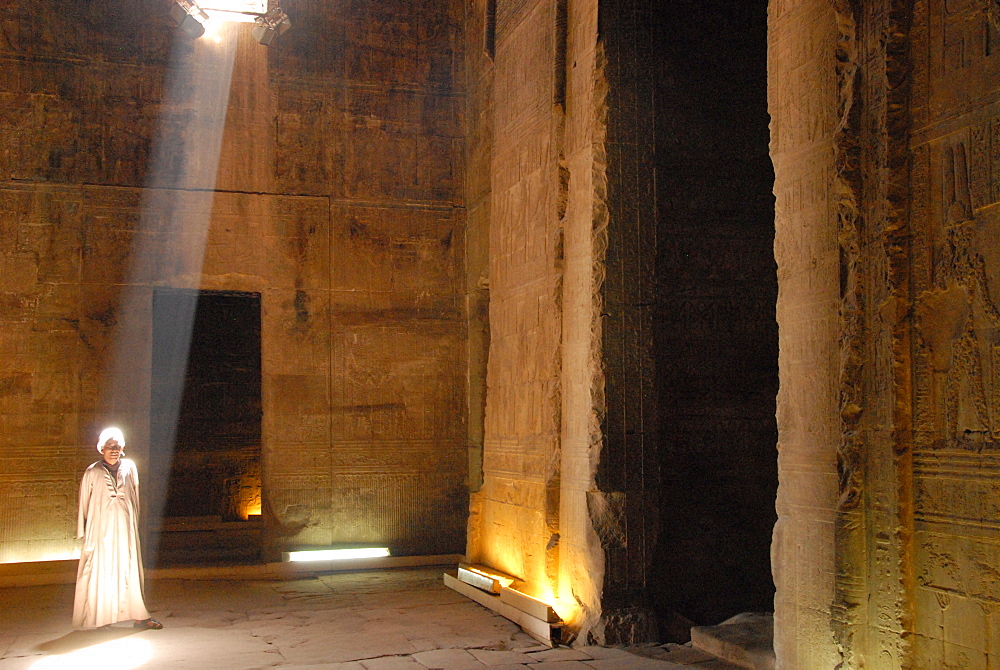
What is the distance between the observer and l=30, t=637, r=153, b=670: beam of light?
5.50 metres

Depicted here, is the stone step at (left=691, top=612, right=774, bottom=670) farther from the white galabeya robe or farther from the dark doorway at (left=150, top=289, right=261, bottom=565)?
the dark doorway at (left=150, top=289, right=261, bottom=565)

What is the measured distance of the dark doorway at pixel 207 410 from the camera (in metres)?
12.6

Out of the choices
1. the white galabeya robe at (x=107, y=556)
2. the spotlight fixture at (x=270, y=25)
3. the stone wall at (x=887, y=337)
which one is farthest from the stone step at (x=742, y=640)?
the spotlight fixture at (x=270, y=25)

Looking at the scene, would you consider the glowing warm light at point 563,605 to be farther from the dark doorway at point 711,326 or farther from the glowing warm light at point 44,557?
the glowing warm light at point 44,557

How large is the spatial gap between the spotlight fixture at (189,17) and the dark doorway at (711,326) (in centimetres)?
468

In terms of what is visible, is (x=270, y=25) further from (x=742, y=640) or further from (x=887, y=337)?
(x=887, y=337)

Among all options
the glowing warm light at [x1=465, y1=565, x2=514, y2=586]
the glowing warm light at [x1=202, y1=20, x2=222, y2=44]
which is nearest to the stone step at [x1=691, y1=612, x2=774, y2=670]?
the glowing warm light at [x1=465, y1=565, x2=514, y2=586]

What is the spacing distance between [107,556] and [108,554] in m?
0.01

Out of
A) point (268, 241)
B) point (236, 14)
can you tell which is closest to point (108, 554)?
point (268, 241)

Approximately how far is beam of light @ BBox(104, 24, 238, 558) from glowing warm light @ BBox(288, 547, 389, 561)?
4.77 feet

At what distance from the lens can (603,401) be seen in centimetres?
617

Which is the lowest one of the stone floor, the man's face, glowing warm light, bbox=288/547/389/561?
the stone floor

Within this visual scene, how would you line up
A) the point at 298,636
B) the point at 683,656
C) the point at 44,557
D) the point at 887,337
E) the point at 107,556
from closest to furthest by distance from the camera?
the point at 887,337 < the point at 683,656 < the point at 298,636 < the point at 107,556 < the point at 44,557

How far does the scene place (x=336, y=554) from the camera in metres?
9.15
